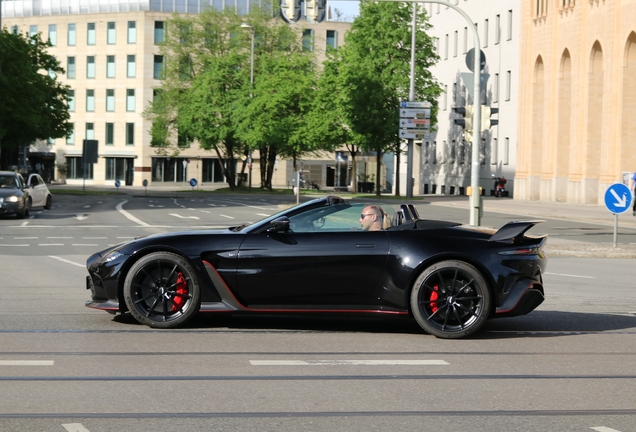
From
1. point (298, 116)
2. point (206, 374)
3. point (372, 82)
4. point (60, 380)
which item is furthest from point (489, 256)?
point (298, 116)

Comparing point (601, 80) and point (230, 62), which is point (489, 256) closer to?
point (601, 80)

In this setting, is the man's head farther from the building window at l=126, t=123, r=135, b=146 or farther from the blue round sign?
the building window at l=126, t=123, r=135, b=146

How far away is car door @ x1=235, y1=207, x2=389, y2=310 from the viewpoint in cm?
969

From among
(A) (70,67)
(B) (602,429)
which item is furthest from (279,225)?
(A) (70,67)

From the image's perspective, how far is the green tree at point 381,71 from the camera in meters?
67.6

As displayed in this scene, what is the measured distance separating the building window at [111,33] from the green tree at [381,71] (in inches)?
1793

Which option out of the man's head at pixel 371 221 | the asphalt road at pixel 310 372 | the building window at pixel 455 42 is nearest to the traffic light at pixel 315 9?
the asphalt road at pixel 310 372

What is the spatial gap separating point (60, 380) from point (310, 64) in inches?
2955

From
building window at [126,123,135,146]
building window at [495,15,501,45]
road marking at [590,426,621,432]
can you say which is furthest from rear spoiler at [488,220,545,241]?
building window at [126,123,135,146]

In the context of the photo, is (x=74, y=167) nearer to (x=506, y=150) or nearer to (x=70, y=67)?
(x=70, y=67)

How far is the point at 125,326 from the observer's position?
33.0 ft

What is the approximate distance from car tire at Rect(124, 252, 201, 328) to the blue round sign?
Result: 13.6 metres

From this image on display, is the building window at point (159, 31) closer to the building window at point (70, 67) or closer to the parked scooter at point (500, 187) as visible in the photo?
the building window at point (70, 67)

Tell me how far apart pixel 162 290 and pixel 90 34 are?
104m
